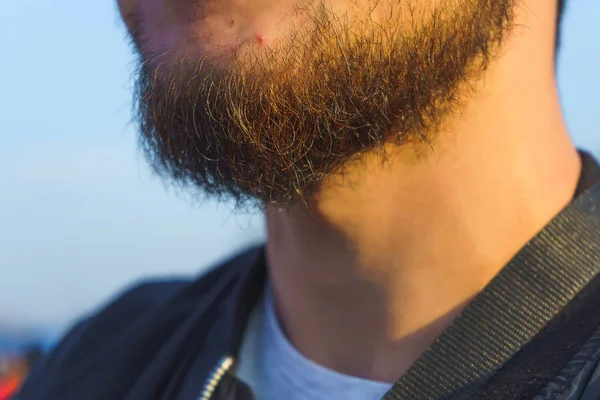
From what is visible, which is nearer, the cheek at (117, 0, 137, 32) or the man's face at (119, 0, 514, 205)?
the man's face at (119, 0, 514, 205)

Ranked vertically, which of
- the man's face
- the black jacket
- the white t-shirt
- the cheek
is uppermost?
the cheek

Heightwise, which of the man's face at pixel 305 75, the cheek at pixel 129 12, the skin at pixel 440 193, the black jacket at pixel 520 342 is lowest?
the black jacket at pixel 520 342

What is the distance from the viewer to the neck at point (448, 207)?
1275 millimetres

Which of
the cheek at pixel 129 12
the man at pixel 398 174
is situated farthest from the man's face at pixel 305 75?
the cheek at pixel 129 12

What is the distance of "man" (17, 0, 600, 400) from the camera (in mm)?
1173

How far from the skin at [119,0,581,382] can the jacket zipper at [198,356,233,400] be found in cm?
30

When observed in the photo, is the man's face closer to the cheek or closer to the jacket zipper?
the cheek

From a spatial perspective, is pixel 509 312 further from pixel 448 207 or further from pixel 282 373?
pixel 282 373

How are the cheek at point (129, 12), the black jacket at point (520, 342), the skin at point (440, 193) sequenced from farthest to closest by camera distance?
the cheek at point (129, 12) < the skin at point (440, 193) < the black jacket at point (520, 342)

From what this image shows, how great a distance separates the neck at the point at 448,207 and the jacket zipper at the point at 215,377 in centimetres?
29

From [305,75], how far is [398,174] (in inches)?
10.1

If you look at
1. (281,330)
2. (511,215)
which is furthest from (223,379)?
(511,215)

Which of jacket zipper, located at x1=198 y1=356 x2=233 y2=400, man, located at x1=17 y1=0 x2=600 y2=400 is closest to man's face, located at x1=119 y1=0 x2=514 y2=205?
man, located at x1=17 y1=0 x2=600 y2=400

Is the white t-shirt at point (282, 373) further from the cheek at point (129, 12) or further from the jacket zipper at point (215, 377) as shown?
the cheek at point (129, 12)
